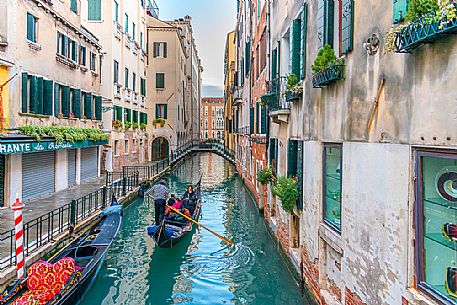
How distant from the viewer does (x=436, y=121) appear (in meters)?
3.09

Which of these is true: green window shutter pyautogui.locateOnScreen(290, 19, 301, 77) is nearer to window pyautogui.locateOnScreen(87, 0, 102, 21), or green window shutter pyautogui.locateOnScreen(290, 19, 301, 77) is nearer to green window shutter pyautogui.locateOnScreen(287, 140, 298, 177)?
green window shutter pyautogui.locateOnScreen(287, 140, 298, 177)

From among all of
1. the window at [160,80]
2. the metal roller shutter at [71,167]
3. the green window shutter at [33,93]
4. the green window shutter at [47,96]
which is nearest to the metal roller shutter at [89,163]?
the metal roller shutter at [71,167]

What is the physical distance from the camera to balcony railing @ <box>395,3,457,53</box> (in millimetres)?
2766

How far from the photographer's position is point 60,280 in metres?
6.44

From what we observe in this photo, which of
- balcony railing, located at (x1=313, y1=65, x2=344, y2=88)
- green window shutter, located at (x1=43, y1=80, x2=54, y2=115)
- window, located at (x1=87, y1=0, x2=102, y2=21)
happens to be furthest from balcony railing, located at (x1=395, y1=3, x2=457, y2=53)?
window, located at (x1=87, y1=0, x2=102, y2=21)

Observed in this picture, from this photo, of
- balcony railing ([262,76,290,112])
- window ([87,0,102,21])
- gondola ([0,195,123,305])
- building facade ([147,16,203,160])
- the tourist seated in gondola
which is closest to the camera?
gondola ([0,195,123,305])

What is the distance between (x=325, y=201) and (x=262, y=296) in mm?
2613

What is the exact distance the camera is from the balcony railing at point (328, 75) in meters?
5.06

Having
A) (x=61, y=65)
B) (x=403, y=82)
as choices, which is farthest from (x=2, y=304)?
(x=61, y=65)

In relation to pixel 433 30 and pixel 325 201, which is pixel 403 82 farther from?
pixel 325 201

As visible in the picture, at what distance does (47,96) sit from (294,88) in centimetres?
946

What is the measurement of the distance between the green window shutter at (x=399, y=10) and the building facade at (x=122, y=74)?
739 inches

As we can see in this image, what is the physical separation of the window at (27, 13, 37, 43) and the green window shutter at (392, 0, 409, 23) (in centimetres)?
1188

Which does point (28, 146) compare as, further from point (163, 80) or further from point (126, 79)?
point (163, 80)
